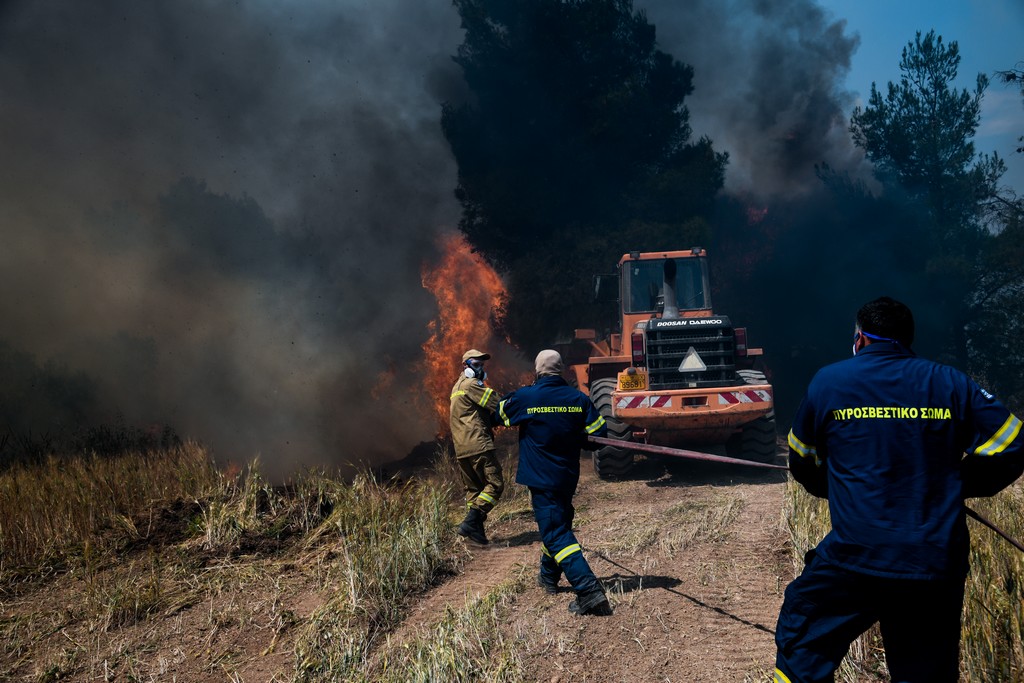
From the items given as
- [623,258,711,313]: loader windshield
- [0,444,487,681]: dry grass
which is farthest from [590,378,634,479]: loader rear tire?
[0,444,487,681]: dry grass

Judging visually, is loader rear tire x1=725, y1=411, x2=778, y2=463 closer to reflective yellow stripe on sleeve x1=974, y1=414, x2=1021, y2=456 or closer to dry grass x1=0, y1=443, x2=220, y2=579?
dry grass x1=0, y1=443, x2=220, y2=579

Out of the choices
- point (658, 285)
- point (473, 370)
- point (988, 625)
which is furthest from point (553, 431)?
point (658, 285)

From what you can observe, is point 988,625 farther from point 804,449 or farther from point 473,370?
point 473,370

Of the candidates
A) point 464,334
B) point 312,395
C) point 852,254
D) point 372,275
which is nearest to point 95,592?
point 312,395

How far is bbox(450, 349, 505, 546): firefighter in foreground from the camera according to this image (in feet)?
21.7

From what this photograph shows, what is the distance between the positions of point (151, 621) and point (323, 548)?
4.91 ft

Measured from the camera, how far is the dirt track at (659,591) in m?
3.93

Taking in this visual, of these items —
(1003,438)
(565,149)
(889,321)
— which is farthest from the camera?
(565,149)

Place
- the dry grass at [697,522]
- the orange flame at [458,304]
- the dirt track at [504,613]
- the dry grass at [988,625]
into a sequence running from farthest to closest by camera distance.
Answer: the orange flame at [458,304] < the dry grass at [697,522] < the dirt track at [504,613] < the dry grass at [988,625]

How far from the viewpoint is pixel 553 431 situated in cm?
505

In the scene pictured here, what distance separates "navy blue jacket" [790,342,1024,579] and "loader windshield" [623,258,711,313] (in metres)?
8.76

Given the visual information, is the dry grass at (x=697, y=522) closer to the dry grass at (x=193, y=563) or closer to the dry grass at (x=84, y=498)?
the dry grass at (x=193, y=563)

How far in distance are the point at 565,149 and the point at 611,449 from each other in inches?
565

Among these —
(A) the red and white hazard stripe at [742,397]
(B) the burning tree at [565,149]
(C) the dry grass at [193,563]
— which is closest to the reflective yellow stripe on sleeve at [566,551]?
(C) the dry grass at [193,563]
